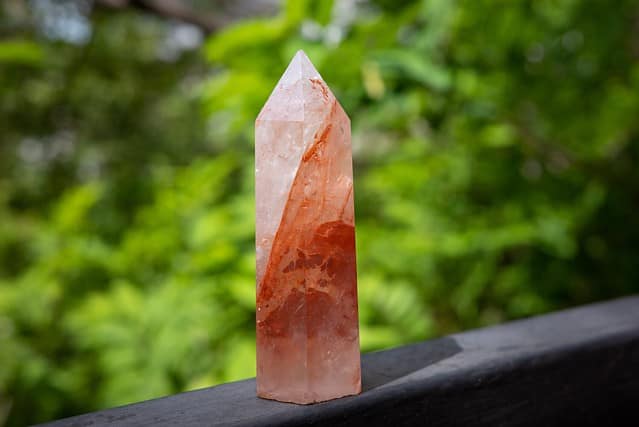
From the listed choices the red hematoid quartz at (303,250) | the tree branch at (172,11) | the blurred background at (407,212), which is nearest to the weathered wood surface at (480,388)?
the red hematoid quartz at (303,250)

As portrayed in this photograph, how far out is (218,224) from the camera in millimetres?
2590

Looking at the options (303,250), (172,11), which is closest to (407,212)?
(172,11)

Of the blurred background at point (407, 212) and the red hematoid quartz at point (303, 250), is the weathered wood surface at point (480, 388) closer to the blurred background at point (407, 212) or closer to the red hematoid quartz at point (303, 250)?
the red hematoid quartz at point (303, 250)

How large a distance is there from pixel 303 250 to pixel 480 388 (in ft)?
1.05

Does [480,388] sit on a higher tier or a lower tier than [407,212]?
lower

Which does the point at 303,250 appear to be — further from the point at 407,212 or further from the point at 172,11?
the point at 172,11

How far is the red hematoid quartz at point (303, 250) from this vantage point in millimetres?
769

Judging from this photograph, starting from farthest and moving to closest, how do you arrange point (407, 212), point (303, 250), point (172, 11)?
point (172, 11) < point (407, 212) < point (303, 250)

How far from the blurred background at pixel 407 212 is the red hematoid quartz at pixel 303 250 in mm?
971

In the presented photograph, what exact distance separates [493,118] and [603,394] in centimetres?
156

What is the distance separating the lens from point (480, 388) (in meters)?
0.85

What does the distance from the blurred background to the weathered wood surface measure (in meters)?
0.94

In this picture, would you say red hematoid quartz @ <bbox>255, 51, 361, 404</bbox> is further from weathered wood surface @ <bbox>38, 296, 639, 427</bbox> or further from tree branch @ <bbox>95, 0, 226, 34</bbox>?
tree branch @ <bbox>95, 0, 226, 34</bbox>

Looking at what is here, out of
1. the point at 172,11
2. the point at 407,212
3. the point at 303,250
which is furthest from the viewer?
the point at 172,11
